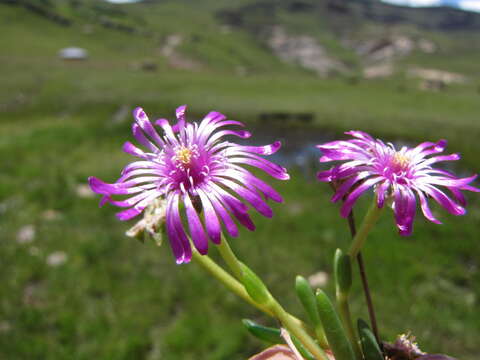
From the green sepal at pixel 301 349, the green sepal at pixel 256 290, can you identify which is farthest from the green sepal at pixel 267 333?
the green sepal at pixel 256 290

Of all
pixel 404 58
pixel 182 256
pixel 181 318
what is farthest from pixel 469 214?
pixel 404 58

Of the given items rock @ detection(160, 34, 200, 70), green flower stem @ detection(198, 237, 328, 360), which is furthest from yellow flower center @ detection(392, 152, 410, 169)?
rock @ detection(160, 34, 200, 70)

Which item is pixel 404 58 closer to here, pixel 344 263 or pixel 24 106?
pixel 24 106

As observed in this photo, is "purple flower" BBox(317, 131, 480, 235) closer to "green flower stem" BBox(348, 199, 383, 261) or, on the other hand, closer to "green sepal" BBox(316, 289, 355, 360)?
"green flower stem" BBox(348, 199, 383, 261)

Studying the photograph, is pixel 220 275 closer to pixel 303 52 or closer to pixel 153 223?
pixel 153 223

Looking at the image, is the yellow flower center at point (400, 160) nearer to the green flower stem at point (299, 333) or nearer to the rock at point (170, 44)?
the green flower stem at point (299, 333)

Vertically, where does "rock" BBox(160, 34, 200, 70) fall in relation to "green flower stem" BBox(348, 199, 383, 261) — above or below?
below
